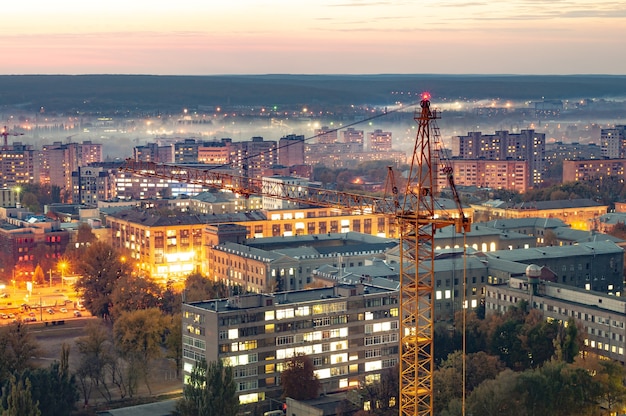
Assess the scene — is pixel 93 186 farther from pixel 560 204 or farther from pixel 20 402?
pixel 20 402

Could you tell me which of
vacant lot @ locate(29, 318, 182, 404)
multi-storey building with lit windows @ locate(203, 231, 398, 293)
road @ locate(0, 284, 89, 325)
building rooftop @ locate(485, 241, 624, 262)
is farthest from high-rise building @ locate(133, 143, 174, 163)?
building rooftop @ locate(485, 241, 624, 262)

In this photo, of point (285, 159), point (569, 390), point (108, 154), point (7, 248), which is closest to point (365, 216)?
point (7, 248)

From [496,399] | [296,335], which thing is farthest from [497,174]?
[496,399]

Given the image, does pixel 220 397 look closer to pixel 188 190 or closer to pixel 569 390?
pixel 569 390

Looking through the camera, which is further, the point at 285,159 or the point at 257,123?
the point at 257,123

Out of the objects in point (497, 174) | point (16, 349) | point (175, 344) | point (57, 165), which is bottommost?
point (175, 344)

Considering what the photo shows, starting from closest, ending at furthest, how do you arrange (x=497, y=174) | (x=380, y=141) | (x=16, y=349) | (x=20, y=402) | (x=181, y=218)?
1. (x=20, y=402)
2. (x=16, y=349)
3. (x=181, y=218)
4. (x=497, y=174)
5. (x=380, y=141)
